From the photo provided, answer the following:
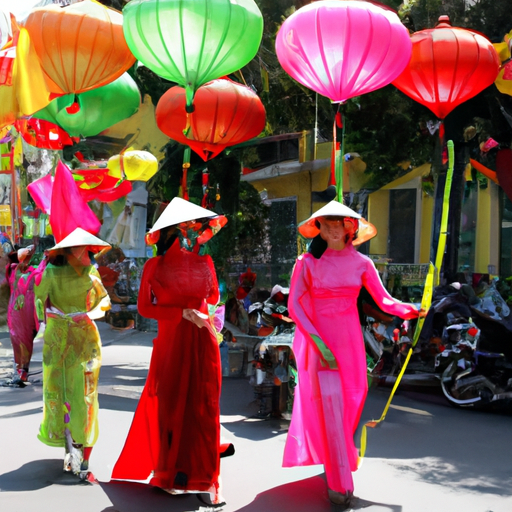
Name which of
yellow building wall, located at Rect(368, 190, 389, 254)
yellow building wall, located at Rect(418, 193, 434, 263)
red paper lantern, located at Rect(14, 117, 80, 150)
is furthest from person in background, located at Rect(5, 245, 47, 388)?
yellow building wall, located at Rect(418, 193, 434, 263)

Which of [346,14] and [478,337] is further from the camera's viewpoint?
[478,337]

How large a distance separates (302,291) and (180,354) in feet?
2.90

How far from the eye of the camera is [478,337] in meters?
7.36

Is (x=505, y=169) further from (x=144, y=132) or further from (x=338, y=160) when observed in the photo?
(x=144, y=132)

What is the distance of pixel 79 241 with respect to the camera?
200 inches

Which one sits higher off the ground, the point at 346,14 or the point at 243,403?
the point at 346,14

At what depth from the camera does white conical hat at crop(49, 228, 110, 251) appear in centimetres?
506

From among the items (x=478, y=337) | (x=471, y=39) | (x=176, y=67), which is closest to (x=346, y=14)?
(x=176, y=67)

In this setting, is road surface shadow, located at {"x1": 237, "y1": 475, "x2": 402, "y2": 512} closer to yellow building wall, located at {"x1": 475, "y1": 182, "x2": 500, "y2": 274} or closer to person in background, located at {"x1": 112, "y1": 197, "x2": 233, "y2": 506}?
person in background, located at {"x1": 112, "y1": 197, "x2": 233, "y2": 506}

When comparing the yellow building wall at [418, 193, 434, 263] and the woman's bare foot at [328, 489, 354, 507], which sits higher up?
the yellow building wall at [418, 193, 434, 263]

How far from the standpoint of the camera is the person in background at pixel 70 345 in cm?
505

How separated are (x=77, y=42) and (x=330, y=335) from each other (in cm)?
277

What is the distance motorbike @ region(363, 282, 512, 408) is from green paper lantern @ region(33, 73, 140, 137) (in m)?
3.13

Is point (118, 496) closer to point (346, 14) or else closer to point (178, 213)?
point (178, 213)
